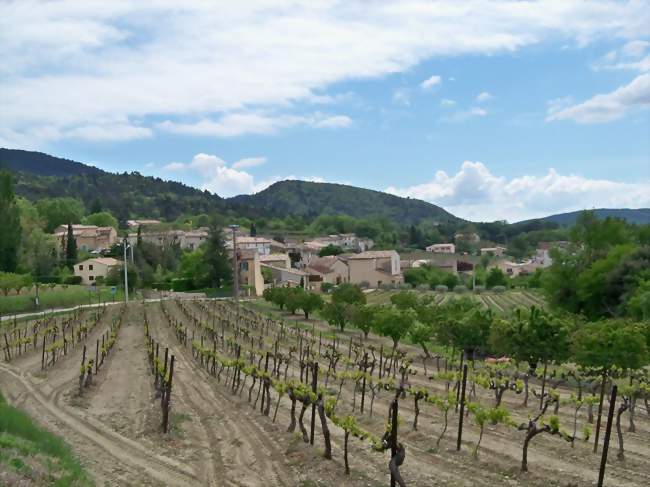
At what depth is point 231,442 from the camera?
14398 millimetres

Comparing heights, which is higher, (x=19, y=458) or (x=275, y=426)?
(x=19, y=458)

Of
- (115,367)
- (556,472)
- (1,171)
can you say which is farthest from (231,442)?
(1,171)

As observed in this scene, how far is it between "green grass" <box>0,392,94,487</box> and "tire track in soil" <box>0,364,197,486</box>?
1.18 metres

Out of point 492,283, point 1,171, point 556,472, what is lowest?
point 492,283

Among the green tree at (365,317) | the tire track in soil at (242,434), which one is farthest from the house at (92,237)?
the tire track in soil at (242,434)

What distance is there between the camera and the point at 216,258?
74.7 metres

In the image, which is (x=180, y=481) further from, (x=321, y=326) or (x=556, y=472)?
(x=321, y=326)

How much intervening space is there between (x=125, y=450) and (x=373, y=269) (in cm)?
8438

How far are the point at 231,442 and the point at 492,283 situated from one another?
8643 centimetres

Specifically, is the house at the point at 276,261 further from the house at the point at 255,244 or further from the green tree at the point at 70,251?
the green tree at the point at 70,251

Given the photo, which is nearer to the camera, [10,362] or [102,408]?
[102,408]

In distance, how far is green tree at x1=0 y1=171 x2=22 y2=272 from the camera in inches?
Result: 2596

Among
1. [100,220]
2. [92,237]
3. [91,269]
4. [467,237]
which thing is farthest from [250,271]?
[467,237]

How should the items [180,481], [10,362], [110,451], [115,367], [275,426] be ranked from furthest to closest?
[10,362] < [115,367] < [275,426] < [110,451] < [180,481]
